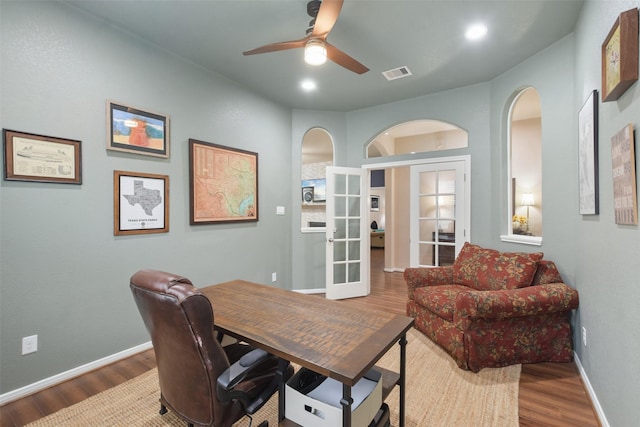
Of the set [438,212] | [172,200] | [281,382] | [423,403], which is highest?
[172,200]

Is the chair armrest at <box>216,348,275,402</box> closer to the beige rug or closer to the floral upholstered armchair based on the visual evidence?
the beige rug

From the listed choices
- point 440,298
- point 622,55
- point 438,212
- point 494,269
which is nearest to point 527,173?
point 438,212

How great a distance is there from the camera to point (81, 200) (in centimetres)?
225

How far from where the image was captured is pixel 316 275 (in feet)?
14.6

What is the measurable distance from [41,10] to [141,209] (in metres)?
1.55

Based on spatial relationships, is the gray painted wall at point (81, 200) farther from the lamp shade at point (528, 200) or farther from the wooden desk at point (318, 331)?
the lamp shade at point (528, 200)

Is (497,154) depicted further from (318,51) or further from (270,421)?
(270,421)


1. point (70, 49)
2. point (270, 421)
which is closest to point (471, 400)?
point (270, 421)

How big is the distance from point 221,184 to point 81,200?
4.30ft

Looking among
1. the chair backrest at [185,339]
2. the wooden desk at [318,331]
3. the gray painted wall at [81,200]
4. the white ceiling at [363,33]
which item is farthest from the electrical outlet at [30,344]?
the white ceiling at [363,33]

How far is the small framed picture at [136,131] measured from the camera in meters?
2.42

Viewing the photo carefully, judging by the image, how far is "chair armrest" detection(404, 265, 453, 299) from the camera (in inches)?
123

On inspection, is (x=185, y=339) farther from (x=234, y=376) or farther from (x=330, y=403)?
(x=330, y=403)

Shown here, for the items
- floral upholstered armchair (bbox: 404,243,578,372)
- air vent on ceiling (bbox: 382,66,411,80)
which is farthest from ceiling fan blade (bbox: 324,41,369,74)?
floral upholstered armchair (bbox: 404,243,578,372)
